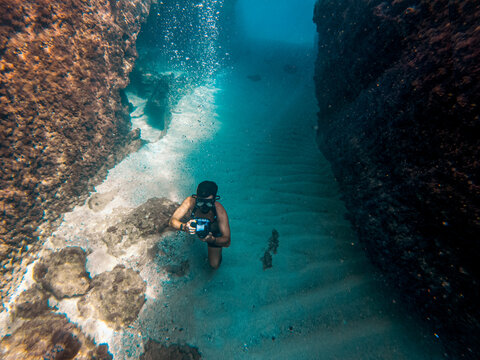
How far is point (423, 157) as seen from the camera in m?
1.86

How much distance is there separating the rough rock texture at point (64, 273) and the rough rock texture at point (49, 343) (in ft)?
1.18

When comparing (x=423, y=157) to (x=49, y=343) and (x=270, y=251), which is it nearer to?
(x=270, y=251)

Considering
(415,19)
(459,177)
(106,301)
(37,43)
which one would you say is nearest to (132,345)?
(106,301)

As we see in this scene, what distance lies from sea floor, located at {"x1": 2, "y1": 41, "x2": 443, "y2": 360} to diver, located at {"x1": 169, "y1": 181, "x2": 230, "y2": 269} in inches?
16.6

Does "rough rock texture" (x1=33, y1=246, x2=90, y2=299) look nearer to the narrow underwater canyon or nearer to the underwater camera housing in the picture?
the narrow underwater canyon

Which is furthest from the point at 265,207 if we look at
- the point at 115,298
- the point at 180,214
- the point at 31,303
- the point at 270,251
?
the point at 31,303

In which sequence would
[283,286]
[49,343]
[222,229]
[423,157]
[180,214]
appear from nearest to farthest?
[423,157], [49,343], [283,286], [222,229], [180,214]

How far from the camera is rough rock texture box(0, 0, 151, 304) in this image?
279 cm

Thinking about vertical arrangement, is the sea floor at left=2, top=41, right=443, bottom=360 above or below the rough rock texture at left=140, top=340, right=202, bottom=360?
above

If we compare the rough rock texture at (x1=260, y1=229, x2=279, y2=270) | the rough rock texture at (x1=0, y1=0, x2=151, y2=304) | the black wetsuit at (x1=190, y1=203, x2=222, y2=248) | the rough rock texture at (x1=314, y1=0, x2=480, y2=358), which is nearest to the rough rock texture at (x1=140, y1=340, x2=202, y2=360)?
the black wetsuit at (x1=190, y1=203, x2=222, y2=248)

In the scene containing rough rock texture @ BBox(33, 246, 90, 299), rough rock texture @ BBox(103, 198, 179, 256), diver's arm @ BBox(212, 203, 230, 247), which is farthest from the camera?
rough rock texture @ BBox(103, 198, 179, 256)

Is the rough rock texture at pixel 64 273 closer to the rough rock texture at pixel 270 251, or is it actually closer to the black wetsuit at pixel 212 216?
the black wetsuit at pixel 212 216

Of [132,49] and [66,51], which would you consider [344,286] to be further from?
[132,49]

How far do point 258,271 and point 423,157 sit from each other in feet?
8.53
